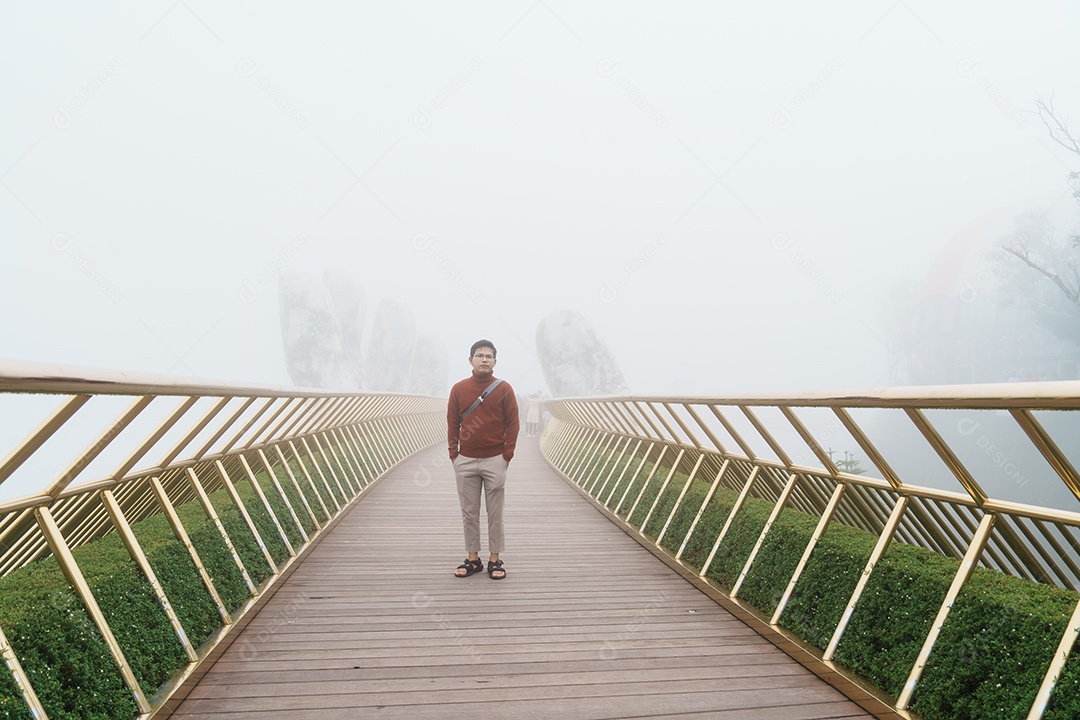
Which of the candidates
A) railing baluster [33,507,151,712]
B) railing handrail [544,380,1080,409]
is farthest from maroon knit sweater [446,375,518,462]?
railing baluster [33,507,151,712]

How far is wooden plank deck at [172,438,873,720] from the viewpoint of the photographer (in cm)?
313

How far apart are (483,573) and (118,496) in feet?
8.96

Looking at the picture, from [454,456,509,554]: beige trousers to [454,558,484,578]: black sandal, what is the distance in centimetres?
9

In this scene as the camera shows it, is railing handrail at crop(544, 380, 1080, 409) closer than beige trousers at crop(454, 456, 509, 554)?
Yes

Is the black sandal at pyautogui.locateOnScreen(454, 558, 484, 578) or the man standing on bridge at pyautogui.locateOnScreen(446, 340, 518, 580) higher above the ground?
the man standing on bridge at pyautogui.locateOnScreen(446, 340, 518, 580)

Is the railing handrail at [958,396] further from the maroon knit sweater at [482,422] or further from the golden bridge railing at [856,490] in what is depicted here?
the maroon knit sweater at [482,422]

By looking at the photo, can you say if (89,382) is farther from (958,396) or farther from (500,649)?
(958,396)

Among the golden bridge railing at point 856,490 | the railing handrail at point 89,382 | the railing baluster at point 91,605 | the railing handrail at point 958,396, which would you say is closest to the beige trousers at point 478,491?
the golden bridge railing at point 856,490

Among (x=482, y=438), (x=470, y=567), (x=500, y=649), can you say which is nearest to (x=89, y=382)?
(x=500, y=649)

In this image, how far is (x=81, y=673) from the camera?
261cm

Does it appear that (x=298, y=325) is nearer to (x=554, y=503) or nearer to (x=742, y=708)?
(x=554, y=503)

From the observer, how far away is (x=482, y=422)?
540 cm

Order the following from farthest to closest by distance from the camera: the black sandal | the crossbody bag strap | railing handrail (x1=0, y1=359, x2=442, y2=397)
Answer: the black sandal < the crossbody bag strap < railing handrail (x1=0, y1=359, x2=442, y2=397)

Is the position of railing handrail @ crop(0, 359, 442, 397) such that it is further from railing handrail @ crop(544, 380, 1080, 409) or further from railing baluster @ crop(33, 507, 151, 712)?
railing handrail @ crop(544, 380, 1080, 409)
